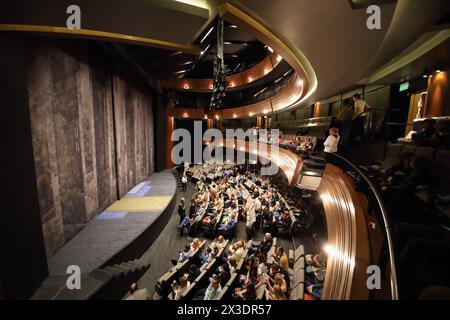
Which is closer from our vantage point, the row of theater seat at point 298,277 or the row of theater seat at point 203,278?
the row of theater seat at point 298,277

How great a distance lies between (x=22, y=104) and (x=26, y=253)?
2395 millimetres

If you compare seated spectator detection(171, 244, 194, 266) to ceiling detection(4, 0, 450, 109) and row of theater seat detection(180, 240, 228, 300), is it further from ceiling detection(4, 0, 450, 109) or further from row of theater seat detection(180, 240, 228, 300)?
ceiling detection(4, 0, 450, 109)

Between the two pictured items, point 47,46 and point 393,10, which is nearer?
point 393,10

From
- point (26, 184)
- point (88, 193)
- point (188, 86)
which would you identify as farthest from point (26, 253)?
point (188, 86)

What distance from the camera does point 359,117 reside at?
14.7 feet

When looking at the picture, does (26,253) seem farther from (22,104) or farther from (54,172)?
(22,104)

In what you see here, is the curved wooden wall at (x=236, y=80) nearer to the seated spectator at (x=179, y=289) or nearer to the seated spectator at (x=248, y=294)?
the seated spectator at (x=248, y=294)

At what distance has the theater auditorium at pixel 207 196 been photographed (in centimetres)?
227

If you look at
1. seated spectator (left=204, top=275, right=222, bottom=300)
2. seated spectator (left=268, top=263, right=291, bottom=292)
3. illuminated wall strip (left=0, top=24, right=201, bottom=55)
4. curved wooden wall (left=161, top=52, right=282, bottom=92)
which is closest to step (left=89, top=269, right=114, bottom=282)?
seated spectator (left=204, top=275, right=222, bottom=300)

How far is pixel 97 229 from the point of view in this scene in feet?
17.1

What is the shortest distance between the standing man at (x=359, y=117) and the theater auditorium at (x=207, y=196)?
0.04m

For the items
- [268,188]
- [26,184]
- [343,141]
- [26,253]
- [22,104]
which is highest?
[22,104]

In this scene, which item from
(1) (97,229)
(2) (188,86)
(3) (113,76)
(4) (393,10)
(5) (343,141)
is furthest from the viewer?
(2) (188,86)

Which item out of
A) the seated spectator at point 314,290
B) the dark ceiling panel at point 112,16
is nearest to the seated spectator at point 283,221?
the seated spectator at point 314,290
